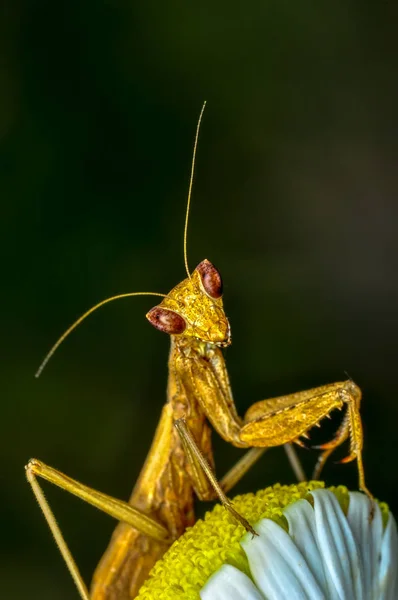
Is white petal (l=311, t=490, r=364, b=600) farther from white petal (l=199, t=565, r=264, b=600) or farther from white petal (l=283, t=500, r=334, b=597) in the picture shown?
white petal (l=199, t=565, r=264, b=600)

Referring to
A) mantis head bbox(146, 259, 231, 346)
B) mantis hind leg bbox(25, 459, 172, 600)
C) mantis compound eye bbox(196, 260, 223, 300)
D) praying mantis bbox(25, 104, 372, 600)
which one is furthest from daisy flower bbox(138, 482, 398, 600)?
mantis compound eye bbox(196, 260, 223, 300)

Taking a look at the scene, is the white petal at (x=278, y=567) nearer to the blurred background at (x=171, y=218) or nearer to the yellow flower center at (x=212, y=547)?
the yellow flower center at (x=212, y=547)

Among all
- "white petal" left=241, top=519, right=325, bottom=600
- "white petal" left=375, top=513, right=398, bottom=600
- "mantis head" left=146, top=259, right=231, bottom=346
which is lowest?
"white petal" left=375, top=513, right=398, bottom=600

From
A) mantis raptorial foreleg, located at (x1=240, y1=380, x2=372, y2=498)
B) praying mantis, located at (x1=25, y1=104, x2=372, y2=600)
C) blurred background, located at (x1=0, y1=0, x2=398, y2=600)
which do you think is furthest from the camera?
blurred background, located at (x1=0, y1=0, x2=398, y2=600)

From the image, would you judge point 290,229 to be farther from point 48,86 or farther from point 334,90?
point 48,86

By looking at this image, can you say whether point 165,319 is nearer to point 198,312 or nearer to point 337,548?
point 198,312

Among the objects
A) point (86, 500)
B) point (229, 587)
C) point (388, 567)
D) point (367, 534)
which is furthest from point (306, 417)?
point (86, 500)

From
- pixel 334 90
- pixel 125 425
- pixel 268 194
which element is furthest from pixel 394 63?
pixel 125 425
